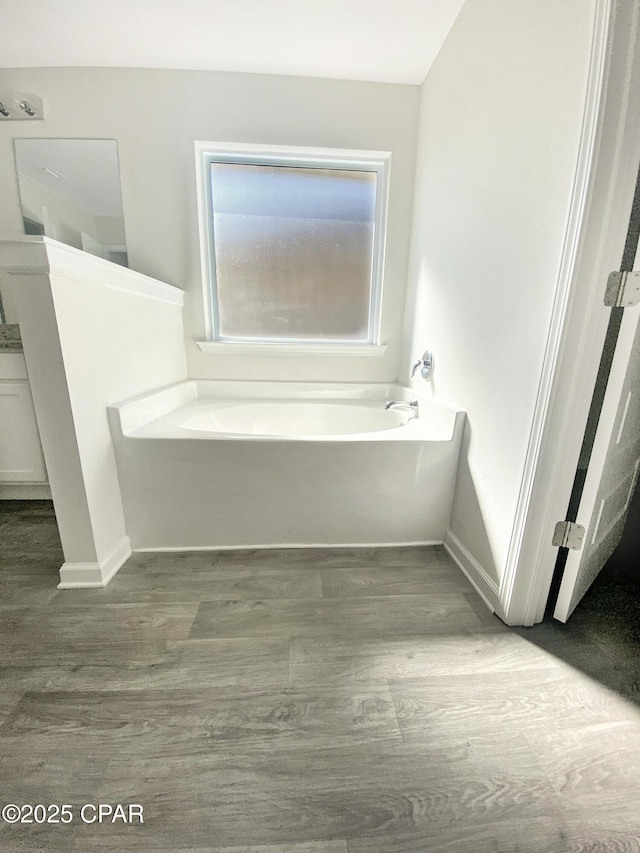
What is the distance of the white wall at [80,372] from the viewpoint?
108cm

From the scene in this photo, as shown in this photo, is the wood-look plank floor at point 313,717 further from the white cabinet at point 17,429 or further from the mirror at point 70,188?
the mirror at point 70,188

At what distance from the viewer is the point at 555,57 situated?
0.93 meters

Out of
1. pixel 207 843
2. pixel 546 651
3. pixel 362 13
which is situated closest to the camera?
pixel 207 843

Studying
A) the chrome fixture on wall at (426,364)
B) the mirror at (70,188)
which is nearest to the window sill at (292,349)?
the chrome fixture on wall at (426,364)

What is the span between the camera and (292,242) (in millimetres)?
2213

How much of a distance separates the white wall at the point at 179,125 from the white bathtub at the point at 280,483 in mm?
1164

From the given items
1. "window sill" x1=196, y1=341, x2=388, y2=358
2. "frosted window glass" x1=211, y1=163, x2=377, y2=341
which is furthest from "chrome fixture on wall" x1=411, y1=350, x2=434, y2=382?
"frosted window glass" x1=211, y1=163, x2=377, y2=341

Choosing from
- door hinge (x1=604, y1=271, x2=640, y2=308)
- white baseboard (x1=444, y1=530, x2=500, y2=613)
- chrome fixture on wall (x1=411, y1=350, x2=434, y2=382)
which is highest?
door hinge (x1=604, y1=271, x2=640, y2=308)

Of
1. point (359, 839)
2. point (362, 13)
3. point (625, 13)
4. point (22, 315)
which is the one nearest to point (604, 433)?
point (625, 13)

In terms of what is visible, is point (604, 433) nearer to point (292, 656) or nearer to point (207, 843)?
point (292, 656)

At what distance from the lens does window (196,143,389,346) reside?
6.84 feet

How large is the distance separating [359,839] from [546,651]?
0.78 m

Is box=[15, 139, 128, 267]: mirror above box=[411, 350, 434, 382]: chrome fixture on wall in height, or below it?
above

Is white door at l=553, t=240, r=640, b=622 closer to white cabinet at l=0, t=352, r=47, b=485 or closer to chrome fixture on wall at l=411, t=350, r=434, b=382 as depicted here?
chrome fixture on wall at l=411, t=350, r=434, b=382
